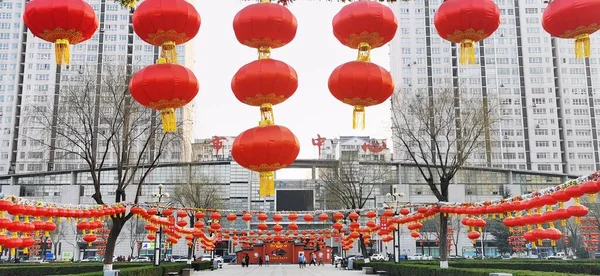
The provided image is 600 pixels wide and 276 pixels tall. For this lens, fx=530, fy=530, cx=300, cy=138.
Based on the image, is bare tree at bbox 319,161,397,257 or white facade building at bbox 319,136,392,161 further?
white facade building at bbox 319,136,392,161

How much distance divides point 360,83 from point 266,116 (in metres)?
1.48

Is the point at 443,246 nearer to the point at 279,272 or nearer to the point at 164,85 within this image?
the point at 279,272

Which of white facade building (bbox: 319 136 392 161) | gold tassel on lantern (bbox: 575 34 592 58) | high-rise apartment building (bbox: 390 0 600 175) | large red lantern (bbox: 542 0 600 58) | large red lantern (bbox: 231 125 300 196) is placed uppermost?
high-rise apartment building (bbox: 390 0 600 175)

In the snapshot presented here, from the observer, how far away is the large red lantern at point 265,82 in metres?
7.45

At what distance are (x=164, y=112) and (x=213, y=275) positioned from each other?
23.7m

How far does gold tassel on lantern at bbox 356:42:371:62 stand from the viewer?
7.77 m

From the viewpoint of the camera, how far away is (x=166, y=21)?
7.23m

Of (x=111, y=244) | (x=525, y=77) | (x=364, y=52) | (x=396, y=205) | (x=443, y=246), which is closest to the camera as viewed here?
(x=364, y=52)

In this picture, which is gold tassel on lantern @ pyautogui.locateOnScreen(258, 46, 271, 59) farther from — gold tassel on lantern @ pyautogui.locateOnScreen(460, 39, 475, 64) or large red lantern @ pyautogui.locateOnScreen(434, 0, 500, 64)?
gold tassel on lantern @ pyautogui.locateOnScreen(460, 39, 475, 64)

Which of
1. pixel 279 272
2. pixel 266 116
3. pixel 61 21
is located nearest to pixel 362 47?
pixel 266 116

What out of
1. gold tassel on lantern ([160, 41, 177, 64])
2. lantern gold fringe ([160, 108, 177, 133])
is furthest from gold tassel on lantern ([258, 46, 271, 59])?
lantern gold fringe ([160, 108, 177, 133])

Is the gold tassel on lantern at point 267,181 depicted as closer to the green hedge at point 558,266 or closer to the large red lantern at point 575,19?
the large red lantern at point 575,19

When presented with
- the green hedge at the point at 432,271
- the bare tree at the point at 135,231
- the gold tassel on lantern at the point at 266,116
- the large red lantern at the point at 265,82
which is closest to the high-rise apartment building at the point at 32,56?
the bare tree at the point at 135,231

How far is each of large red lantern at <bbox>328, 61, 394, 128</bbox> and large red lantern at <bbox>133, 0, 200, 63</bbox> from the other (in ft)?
7.07
